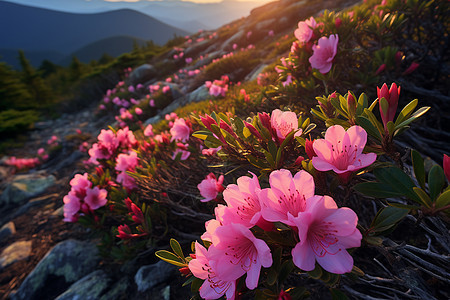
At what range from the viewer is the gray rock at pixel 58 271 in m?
2.29

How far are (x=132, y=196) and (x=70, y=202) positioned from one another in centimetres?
66

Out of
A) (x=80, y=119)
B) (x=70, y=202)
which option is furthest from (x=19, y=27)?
(x=70, y=202)

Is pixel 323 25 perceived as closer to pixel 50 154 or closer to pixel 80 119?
pixel 50 154

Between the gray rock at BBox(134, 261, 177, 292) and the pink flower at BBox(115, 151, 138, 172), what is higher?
the pink flower at BBox(115, 151, 138, 172)

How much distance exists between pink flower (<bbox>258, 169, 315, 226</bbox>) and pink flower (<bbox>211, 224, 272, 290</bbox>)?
12 centimetres

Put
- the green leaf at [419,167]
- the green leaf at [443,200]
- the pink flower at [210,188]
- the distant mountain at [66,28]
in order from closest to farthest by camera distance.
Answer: the green leaf at [443,200]
the green leaf at [419,167]
the pink flower at [210,188]
the distant mountain at [66,28]

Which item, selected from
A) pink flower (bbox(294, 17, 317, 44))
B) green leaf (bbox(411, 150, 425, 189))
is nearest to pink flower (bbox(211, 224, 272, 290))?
green leaf (bbox(411, 150, 425, 189))

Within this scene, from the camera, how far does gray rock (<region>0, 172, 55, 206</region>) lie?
4.62 meters

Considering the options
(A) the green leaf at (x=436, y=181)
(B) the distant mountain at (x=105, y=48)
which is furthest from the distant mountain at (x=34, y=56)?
(A) the green leaf at (x=436, y=181)

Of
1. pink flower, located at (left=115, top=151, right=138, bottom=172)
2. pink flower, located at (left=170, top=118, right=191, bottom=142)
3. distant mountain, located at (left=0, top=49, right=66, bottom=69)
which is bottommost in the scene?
distant mountain, located at (left=0, top=49, right=66, bottom=69)

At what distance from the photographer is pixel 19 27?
152875mm

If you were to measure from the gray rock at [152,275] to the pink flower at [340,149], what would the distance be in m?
1.68

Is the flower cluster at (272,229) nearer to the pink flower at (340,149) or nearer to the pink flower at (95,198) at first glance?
the pink flower at (340,149)

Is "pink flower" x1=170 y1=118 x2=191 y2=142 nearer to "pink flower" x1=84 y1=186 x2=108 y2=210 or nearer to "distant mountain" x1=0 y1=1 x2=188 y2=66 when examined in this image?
"pink flower" x1=84 y1=186 x2=108 y2=210
